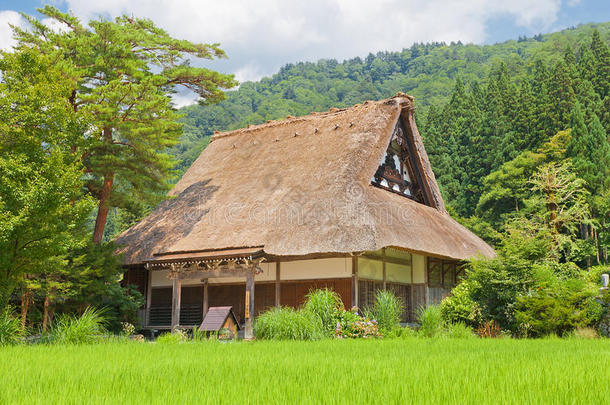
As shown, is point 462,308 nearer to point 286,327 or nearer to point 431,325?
point 431,325

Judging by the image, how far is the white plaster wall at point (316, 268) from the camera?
55.6 feet

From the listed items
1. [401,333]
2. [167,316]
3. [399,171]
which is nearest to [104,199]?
[167,316]

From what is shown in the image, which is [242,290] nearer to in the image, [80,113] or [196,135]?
[80,113]

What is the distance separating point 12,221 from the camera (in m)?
10.5

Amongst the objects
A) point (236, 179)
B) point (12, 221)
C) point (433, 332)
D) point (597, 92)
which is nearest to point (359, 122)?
point (236, 179)

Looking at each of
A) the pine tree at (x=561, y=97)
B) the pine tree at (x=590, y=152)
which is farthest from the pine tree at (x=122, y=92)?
the pine tree at (x=561, y=97)

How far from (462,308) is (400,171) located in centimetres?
750

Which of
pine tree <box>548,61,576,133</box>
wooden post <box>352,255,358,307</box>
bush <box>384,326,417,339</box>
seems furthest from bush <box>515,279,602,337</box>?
pine tree <box>548,61,576,133</box>

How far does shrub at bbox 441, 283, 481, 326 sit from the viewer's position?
1559 centimetres

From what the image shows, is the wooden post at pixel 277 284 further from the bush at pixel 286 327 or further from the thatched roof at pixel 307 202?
the bush at pixel 286 327

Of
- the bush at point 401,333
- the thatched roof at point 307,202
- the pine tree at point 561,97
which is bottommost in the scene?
the bush at point 401,333

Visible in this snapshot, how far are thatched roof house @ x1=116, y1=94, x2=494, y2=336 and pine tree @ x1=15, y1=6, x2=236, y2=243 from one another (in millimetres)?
2196

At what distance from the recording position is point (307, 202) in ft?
57.8

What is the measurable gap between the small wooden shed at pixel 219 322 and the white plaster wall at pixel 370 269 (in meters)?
4.93
